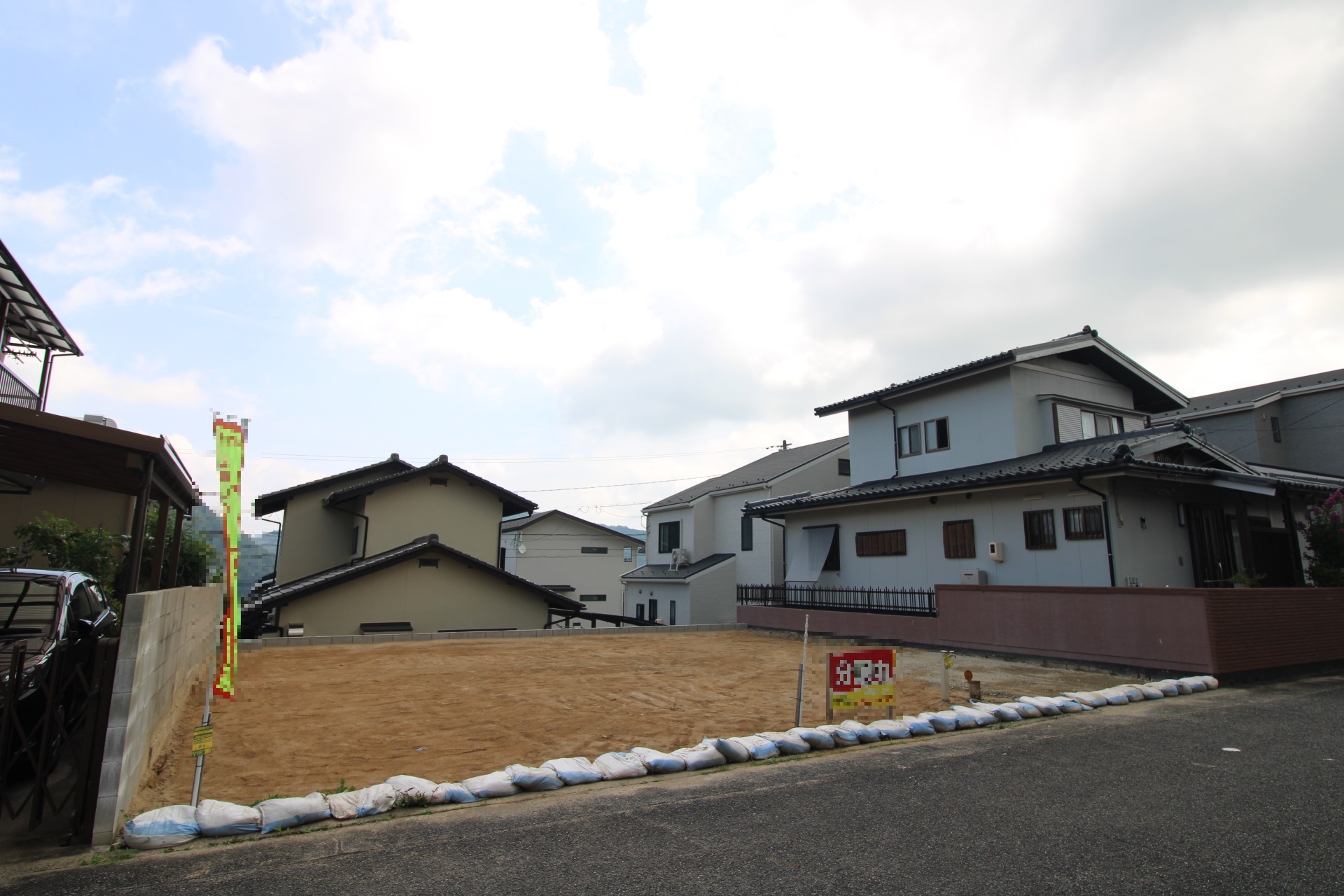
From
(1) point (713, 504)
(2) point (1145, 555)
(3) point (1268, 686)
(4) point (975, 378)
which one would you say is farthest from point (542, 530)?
(3) point (1268, 686)

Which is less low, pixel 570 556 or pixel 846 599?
pixel 570 556

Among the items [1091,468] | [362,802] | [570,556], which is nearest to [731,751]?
[362,802]

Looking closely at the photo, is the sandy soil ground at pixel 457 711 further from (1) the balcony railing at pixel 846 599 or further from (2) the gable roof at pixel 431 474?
(2) the gable roof at pixel 431 474

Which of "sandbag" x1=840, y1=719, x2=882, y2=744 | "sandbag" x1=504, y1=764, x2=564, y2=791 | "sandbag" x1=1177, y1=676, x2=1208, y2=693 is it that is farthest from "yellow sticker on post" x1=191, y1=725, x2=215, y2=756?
"sandbag" x1=1177, y1=676, x2=1208, y2=693

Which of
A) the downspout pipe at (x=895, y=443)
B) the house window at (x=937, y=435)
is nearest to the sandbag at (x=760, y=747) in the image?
the house window at (x=937, y=435)

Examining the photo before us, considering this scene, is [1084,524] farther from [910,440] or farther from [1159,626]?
[910,440]

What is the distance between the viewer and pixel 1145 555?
13.6 meters

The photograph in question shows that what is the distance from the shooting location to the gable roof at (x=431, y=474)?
70.6 feet

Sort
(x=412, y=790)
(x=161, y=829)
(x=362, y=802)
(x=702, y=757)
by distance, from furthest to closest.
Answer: (x=702, y=757) → (x=412, y=790) → (x=362, y=802) → (x=161, y=829)

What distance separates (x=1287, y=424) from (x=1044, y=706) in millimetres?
24999

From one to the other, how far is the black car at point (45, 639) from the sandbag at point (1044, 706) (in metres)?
8.90

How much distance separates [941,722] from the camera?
7.48 metres

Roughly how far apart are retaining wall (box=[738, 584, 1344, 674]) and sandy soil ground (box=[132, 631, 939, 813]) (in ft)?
11.4

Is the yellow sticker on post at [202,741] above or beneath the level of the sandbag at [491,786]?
above
